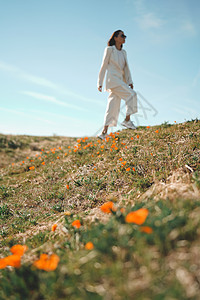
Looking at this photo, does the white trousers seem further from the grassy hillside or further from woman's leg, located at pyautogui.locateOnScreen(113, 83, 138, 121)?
the grassy hillside

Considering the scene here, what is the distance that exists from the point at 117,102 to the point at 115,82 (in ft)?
2.21

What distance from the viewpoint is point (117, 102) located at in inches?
307

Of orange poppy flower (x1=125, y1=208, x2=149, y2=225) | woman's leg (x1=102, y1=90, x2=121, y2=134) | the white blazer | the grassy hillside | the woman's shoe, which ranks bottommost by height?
the grassy hillside

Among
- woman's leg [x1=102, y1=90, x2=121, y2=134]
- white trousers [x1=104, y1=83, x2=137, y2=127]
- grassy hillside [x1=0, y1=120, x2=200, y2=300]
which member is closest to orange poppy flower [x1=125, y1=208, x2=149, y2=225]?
grassy hillside [x1=0, y1=120, x2=200, y2=300]

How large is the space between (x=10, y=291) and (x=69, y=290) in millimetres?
500

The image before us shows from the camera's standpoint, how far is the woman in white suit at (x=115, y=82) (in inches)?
292

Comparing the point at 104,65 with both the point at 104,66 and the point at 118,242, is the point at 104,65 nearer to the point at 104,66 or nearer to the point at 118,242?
the point at 104,66

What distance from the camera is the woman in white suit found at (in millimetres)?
7429

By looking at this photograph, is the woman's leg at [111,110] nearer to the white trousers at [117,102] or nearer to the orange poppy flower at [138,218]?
the white trousers at [117,102]

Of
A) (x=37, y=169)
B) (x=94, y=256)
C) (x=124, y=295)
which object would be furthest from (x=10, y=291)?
(x=37, y=169)

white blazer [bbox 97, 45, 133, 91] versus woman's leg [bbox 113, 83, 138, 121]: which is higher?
white blazer [bbox 97, 45, 133, 91]

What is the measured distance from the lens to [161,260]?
4.29ft

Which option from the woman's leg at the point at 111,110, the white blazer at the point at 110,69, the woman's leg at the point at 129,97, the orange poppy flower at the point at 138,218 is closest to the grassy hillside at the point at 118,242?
the orange poppy flower at the point at 138,218

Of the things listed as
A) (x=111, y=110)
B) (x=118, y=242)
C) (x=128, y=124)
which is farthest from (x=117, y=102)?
(x=118, y=242)
